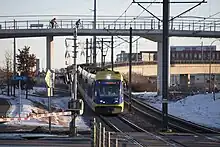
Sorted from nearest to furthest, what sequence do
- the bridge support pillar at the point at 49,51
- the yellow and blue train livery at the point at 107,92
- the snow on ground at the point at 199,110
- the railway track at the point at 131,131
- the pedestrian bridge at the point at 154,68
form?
the railway track at the point at 131,131, the snow on ground at the point at 199,110, the yellow and blue train livery at the point at 107,92, the bridge support pillar at the point at 49,51, the pedestrian bridge at the point at 154,68

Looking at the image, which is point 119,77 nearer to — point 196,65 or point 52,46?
point 52,46

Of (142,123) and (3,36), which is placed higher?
(3,36)

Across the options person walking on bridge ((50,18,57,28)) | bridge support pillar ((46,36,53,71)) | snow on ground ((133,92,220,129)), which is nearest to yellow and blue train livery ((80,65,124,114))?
snow on ground ((133,92,220,129))

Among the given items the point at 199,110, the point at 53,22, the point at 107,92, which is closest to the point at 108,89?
the point at 107,92

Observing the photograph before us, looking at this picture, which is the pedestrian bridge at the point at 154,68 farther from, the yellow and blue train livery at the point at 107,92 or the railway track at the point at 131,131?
Answer: the railway track at the point at 131,131

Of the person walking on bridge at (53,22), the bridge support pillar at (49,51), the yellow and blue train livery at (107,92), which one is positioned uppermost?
the person walking on bridge at (53,22)

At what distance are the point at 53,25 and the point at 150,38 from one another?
43.6 feet

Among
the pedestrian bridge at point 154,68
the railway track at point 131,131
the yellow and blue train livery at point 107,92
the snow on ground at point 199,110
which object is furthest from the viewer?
the pedestrian bridge at point 154,68

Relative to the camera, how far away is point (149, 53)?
148125 mm

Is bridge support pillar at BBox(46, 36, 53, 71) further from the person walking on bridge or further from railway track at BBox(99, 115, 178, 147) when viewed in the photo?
railway track at BBox(99, 115, 178, 147)

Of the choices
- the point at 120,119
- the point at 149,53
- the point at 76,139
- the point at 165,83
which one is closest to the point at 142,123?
the point at 120,119

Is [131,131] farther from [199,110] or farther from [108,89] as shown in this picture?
[199,110]

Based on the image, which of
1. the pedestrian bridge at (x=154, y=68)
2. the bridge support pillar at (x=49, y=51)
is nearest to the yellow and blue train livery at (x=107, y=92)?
the bridge support pillar at (x=49, y=51)

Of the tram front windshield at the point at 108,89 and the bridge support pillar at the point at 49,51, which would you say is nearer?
the tram front windshield at the point at 108,89
